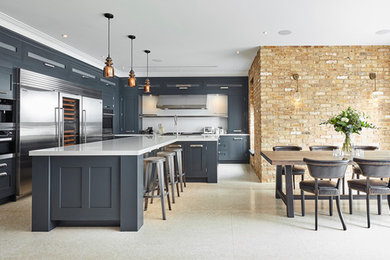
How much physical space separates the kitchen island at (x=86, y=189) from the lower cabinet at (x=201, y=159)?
2.58 meters

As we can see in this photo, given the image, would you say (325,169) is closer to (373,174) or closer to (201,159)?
(373,174)

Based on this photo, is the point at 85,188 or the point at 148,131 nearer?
the point at 85,188

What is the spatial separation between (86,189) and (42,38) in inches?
131

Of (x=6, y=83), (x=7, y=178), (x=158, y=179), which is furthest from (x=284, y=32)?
(x=7, y=178)

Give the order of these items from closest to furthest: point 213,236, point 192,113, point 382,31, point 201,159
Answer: point 213,236 < point 382,31 < point 201,159 < point 192,113

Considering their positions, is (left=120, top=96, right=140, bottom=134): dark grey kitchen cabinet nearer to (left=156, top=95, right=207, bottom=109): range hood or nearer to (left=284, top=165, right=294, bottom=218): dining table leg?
(left=156, top=95, right=207, bottom=109): range hood

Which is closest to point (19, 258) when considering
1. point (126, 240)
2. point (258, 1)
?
point (126, 240)

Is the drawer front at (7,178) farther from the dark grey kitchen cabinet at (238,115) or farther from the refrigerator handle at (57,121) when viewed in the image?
the dark grey kitchen cabinet at (238,115)

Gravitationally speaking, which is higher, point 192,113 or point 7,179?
point 192,113

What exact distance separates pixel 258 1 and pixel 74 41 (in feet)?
11.9

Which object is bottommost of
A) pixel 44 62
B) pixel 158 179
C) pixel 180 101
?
pixel 158 179

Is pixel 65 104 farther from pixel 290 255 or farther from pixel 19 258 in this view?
pixel 290 255

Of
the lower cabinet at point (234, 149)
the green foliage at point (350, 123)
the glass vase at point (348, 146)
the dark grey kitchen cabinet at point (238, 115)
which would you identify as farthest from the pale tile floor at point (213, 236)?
the dark grey kitchen cabinet at point (238, 115)

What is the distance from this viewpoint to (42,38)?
190 inches
